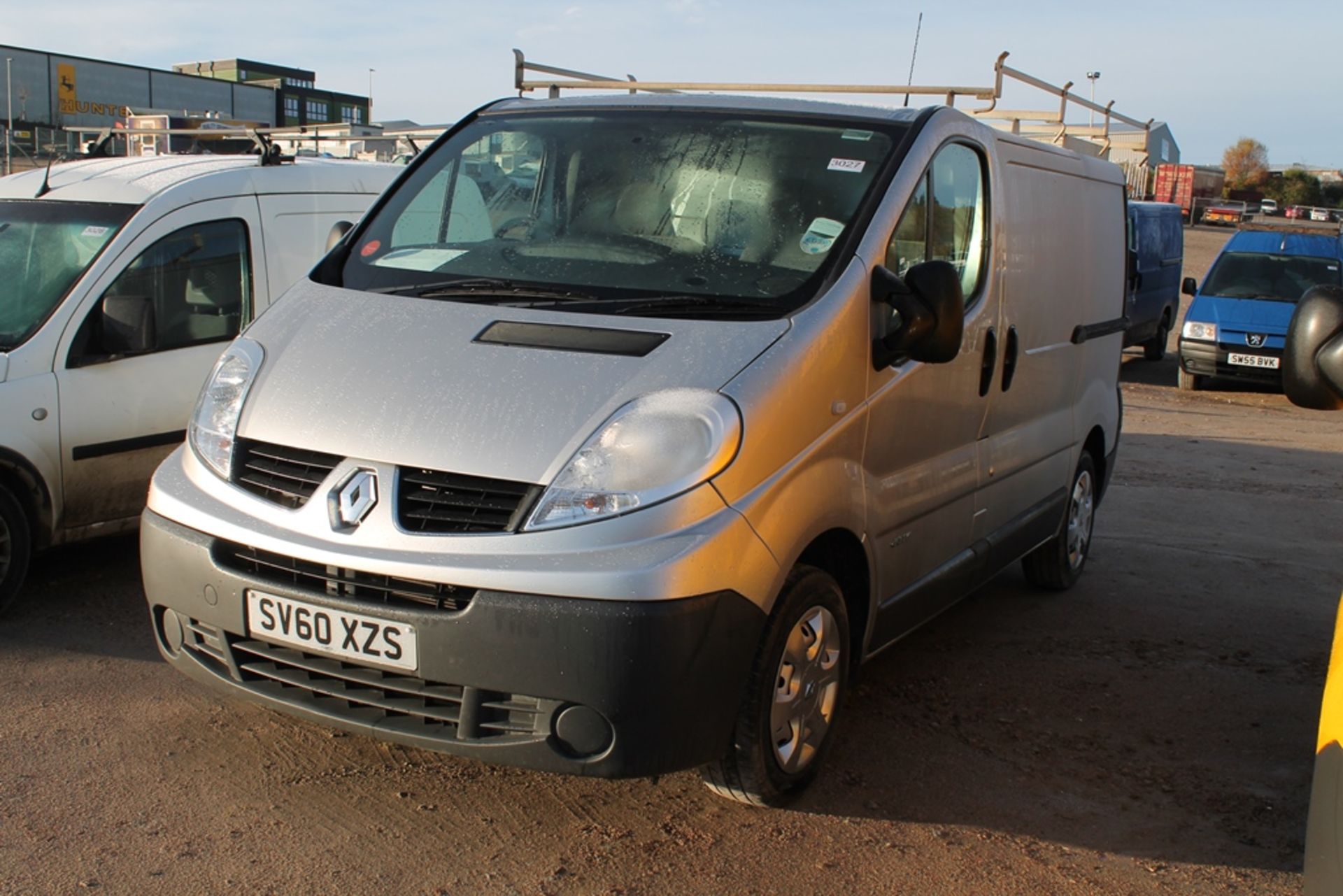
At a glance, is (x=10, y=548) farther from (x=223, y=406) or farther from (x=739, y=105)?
(x=739, y=105)

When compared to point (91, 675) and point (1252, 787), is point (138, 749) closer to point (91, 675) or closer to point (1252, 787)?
point (91, 675)

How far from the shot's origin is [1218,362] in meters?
15.2

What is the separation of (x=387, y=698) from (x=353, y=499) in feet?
1.63

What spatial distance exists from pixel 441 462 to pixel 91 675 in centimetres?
206

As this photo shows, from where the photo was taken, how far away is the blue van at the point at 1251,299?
1512cm

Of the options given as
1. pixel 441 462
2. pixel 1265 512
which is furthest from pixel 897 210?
pixel 1265 512

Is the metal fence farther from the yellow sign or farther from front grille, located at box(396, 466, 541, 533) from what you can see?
front grille, located at box(396, 466, 541, 533)

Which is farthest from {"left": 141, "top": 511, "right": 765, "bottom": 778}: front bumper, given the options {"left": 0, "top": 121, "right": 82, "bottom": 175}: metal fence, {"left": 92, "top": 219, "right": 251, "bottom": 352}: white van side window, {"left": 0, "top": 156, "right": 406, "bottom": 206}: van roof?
{"left": 0, "top": 121, "right": 82, "bottom": 175}: metal fence

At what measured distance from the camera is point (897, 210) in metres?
4.07

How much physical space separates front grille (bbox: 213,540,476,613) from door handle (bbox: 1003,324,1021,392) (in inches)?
98.9

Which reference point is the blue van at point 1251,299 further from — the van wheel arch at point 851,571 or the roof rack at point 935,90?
the van wheel arch at point 851,571

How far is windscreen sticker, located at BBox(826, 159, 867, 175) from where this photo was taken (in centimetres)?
414

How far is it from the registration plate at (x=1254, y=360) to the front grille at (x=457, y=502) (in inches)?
538

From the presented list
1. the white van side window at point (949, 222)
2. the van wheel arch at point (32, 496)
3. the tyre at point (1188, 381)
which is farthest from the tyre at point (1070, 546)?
the tyre at point (1188, 381)
